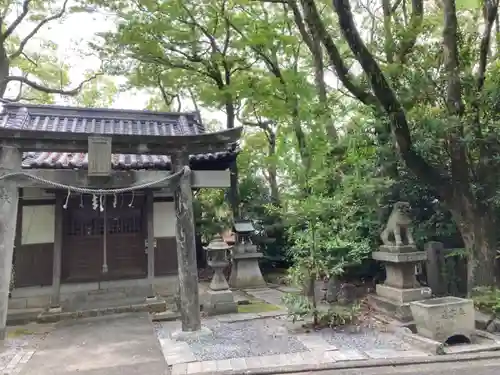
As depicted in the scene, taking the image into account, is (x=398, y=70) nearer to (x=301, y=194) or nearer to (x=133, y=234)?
(x=301, y=194)

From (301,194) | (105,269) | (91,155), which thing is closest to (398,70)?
(301,194)

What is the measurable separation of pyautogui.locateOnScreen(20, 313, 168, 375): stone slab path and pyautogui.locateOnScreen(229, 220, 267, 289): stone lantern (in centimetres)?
478

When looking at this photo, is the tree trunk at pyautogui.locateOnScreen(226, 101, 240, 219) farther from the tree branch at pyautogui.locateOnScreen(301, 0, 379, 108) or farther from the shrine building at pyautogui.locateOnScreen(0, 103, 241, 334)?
the tree branch at pyautogui.locateOnScreen(301, 0, 379, 108)

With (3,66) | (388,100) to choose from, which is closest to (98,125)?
(388,100)

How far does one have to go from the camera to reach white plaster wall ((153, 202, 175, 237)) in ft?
32.2

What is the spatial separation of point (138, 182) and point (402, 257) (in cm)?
552

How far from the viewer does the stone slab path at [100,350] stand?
5316 millimetres

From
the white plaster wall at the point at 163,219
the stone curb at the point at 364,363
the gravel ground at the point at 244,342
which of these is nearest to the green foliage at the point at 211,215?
the white plaster wall at the point at 163,219

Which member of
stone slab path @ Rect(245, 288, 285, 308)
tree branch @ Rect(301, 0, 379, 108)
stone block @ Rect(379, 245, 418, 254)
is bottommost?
stone slab path @ Rect(245, 288, 285, 308)

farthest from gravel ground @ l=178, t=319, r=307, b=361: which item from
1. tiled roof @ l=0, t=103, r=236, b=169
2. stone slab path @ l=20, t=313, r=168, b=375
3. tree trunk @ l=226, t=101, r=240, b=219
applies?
tree trunk @ l=226, t=101, r=240, b=219

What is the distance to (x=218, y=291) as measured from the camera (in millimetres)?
8695

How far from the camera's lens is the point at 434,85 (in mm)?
8539

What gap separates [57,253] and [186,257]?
373cm

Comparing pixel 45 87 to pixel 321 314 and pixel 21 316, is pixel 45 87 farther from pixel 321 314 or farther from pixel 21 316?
pixel 321 314
